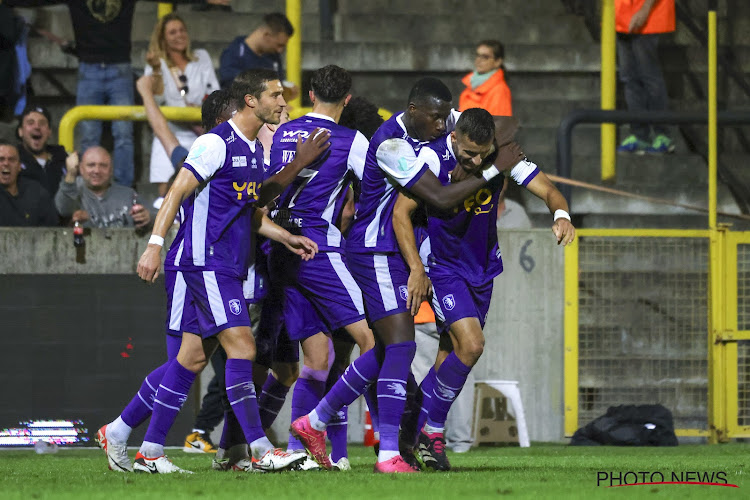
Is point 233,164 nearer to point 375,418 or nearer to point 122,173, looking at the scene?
point 375,418

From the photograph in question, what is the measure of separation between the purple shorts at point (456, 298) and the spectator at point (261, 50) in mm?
4589

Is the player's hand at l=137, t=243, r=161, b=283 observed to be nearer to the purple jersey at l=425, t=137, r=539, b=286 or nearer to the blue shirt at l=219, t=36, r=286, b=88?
the purple jersey at l=425, t=137, r=539, b=286

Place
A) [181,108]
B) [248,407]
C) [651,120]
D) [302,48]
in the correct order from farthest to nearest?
[302,48] < [651,120] < [181,108] < [248,407]

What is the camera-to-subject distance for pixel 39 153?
41.1 feet

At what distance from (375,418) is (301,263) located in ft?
4.06

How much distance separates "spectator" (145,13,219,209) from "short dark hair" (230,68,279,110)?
5005mm

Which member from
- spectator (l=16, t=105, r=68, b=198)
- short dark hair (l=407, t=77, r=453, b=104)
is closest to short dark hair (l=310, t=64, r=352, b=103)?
short dark hair (l=407, t=77, r=453, b=104)

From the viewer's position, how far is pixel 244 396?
789 cm

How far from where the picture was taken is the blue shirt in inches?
511

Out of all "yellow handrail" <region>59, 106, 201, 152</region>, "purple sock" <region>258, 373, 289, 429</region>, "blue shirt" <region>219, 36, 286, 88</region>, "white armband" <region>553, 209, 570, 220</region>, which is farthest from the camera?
"blue shirt" <region>219, 36, 286, 88</region>

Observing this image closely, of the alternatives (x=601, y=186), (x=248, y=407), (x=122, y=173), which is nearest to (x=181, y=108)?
(x=122, y=173)

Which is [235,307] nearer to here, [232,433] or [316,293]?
[316,293]

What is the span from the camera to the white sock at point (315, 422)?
8.16 meters

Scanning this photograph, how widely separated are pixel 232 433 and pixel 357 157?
1892mm
